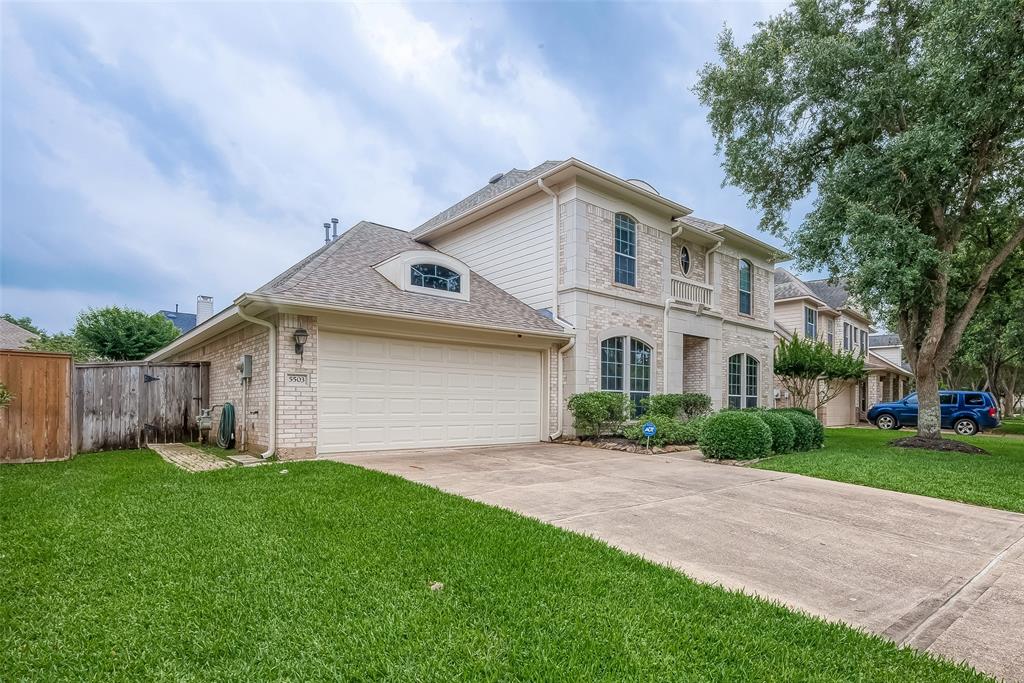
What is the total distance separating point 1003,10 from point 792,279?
15.4 m

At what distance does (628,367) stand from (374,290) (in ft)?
Answer: 21.0

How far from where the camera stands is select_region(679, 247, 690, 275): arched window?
14.5 m

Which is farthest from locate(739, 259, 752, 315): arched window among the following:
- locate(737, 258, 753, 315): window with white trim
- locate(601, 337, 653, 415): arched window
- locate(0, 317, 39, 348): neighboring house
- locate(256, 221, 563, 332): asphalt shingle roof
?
locate(0, 317, 39, 348): neighboring house

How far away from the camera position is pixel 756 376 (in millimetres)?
16812

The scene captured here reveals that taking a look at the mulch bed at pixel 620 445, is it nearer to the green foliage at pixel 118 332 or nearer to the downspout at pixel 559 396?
the downspout at pixel 559 396

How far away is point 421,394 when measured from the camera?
31.6ft

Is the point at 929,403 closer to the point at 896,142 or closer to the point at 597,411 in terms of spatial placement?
the point at 896,142

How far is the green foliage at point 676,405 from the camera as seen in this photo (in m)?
12.1

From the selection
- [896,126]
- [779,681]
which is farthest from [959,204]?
[779,681]

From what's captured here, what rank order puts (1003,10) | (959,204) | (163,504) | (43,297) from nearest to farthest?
(163,504), (1003,10), (959,204), (43,297)

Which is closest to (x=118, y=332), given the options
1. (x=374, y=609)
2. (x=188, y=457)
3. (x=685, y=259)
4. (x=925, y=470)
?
(x=188, y=457)

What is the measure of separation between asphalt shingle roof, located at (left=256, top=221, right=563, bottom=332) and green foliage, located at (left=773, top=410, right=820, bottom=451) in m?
5.35

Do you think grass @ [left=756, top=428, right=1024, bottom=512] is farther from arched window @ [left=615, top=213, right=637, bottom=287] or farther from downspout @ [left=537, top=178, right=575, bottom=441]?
arched window @ [left=615, top=213, right=637, bottom=287]

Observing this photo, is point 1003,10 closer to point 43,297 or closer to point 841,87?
point 841,87
